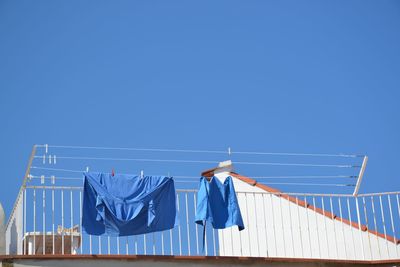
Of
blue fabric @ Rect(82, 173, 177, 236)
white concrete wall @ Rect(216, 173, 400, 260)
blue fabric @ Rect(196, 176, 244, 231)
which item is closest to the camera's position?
blue fabric @ Rect(82, 173, 177, 236)

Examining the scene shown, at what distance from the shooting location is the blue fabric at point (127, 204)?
1605 centimetres

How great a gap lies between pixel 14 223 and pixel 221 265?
3621 mm

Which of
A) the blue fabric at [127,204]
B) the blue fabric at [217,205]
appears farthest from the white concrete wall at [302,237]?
the blue fabric at [127,204]

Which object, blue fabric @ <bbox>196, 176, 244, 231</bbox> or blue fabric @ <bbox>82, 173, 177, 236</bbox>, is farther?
blue fabric @ <bbox>196, 176, 244, 231</bbox>

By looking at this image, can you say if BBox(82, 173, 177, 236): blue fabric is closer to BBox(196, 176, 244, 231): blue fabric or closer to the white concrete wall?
BBox(196, 176, 244, 231): blue fabric

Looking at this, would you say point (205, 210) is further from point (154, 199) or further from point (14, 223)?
point (14, 223)

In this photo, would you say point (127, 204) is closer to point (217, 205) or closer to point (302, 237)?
point (217, 205)

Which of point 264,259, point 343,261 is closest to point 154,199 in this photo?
point 264,259

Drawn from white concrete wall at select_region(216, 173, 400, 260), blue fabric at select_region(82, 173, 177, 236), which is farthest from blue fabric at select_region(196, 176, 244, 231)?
white concrete wall at select_region(216, 173, 400, 260)

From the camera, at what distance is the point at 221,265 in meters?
16.3

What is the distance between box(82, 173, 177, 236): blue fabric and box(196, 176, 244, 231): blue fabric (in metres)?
0.50

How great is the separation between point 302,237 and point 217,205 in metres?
3.37

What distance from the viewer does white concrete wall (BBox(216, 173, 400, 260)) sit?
1880cm

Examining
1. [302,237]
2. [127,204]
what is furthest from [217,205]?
[302,237]
